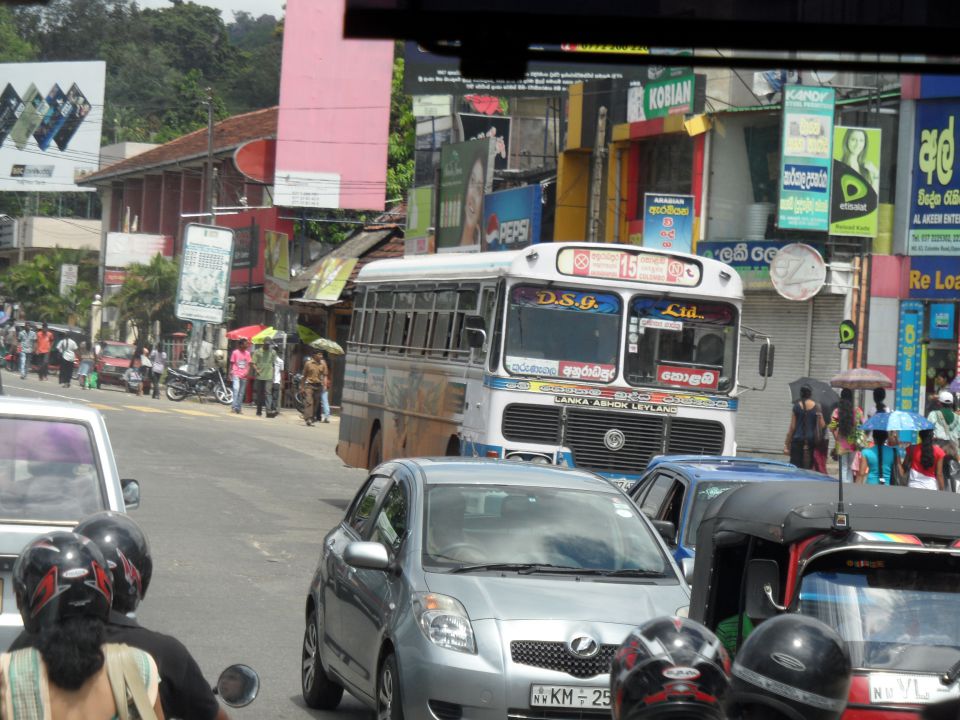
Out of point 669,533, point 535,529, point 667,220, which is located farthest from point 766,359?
point 667,220

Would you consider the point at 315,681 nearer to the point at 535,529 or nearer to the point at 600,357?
the point at 535,529

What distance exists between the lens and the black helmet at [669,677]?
342 centimetres

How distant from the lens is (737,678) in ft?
11.7

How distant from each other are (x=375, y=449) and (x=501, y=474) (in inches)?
493

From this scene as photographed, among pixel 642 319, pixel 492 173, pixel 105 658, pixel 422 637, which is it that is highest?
pixel 492 173

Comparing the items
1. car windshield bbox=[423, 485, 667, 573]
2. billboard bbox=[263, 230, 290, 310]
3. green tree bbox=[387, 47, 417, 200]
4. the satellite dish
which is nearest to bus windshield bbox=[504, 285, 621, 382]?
car windshield bbox=[423, 485, 667, 573]

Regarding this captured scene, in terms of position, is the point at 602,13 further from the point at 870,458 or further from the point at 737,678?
the point at 870,458

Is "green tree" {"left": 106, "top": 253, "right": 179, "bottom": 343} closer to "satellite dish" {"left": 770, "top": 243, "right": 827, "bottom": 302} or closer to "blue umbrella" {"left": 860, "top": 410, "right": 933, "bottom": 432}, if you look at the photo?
"satellite dish" {"left": 770, "top": 243, "right": 827, "bottom": 302}

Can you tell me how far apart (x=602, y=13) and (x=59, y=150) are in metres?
75.2

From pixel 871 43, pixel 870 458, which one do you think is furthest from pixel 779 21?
pixel 870 458

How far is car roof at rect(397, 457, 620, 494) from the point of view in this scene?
8773 millimetres

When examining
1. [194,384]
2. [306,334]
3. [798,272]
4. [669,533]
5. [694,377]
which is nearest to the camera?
[669,533]

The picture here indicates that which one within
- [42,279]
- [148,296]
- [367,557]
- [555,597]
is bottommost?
[555,597]

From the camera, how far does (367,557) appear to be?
8.00m
